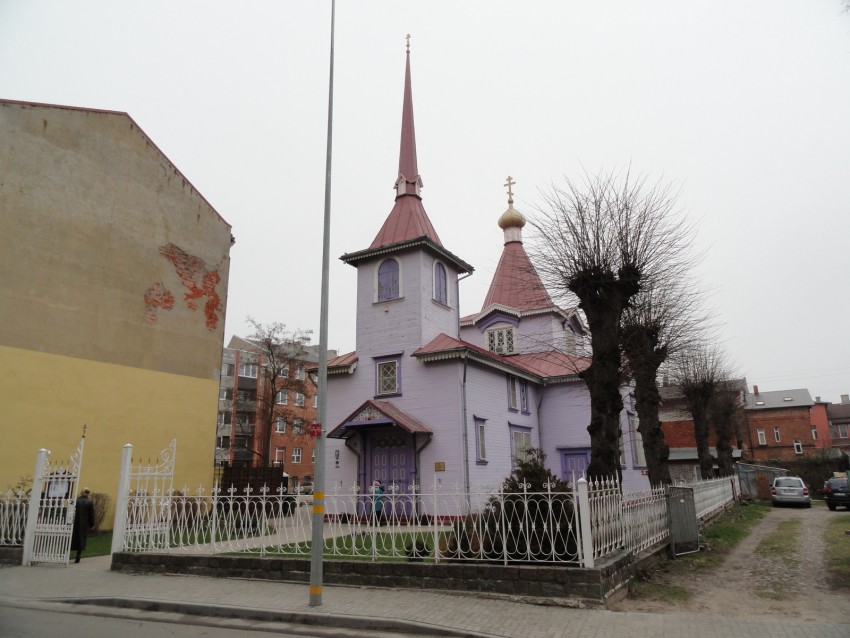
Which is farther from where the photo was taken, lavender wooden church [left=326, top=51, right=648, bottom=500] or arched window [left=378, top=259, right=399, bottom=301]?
arched window [left=378, top=259, right=399, bottom=301]

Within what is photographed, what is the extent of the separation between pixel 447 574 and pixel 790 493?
91.4ft

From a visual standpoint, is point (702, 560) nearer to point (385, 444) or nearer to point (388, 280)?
point (385, 444)

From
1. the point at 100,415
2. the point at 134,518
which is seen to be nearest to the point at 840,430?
the point at 100,415

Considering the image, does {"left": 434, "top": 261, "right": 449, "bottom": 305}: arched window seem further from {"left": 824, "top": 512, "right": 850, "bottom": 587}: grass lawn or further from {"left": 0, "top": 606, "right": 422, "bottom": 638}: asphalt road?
{"left": 0, "top": 606, "right": 422, "bottom": 638}: asphalt road

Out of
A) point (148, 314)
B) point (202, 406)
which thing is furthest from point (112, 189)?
point (202, 406)

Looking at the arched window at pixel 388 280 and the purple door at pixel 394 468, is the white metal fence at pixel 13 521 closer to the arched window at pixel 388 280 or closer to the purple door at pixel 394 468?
the purple door at pixel 394 468

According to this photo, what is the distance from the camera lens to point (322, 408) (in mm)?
8867

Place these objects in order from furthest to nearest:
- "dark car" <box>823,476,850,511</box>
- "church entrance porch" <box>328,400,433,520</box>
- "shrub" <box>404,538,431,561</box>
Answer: "dark car" <box>823,476,850,511</box> → "church entrance porch" <box>328,400,433,520</box> → "shrub" <box>404,538,431,561</box>

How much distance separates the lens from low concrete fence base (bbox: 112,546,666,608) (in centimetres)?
784

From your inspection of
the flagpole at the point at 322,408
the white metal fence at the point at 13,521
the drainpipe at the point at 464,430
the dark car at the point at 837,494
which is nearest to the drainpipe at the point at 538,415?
the drainpipe at the point at 464,430

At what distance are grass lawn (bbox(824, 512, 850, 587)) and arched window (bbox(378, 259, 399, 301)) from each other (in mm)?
15162

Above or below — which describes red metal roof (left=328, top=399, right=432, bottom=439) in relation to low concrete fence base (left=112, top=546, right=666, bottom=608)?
above

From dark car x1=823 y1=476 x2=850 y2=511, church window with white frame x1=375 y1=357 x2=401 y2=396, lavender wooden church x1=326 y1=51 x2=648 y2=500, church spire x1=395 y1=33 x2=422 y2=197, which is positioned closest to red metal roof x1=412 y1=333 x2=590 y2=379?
lavender wooden church x1=326 y1=51 x2=648 y2=500

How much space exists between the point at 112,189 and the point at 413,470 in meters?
14.4
